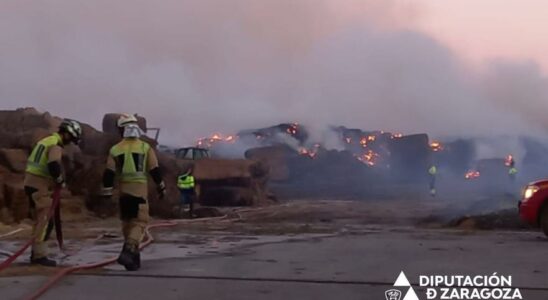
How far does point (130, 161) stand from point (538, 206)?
7.47 metres

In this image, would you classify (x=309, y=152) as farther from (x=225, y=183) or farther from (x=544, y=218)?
(x=544, y=218)

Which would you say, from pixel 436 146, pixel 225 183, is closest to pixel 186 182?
pixel 225 183

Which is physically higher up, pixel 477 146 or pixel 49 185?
pixel 477 146

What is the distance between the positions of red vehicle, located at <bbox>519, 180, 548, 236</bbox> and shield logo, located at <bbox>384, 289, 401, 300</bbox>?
22.3 ft

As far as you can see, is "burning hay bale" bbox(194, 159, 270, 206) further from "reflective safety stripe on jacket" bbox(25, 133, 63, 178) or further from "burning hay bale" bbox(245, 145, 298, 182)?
"reflective safety stripe on jacket" bbox(25, 133, 63, 178)

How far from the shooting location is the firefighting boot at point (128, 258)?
30.9ft

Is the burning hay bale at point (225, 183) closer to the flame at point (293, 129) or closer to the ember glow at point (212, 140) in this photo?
the ember glow at point (212, 140)

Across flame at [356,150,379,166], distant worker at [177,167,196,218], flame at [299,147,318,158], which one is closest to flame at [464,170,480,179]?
flame at [356,150,379,166]

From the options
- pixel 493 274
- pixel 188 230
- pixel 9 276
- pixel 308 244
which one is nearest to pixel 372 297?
pixel 493 274

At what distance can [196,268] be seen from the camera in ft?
32.1

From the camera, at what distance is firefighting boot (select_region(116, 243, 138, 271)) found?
9.43m

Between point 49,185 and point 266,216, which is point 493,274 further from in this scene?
point 266,216

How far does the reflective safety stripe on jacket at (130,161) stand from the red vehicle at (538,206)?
720 cm

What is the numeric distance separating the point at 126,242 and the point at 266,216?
1657cm
